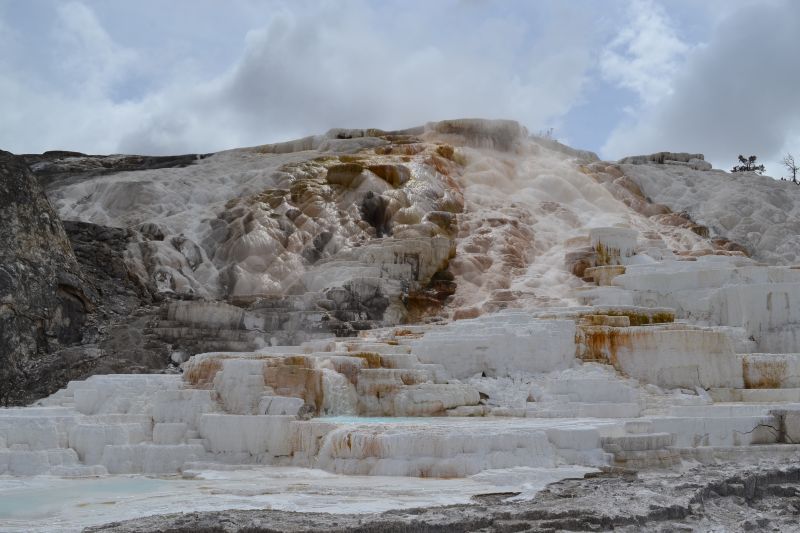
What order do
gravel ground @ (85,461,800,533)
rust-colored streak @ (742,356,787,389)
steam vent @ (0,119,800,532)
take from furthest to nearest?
rust-colored streak @ (742,356,787,389), steam vent @ (0,119,800,532), gravel ground @ (85,461,800,533)

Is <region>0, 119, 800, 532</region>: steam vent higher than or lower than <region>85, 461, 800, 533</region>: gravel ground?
higher

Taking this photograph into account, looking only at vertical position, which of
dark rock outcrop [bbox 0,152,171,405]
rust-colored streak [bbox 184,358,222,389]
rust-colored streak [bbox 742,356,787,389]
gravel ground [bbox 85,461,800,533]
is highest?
dark rock outcrop [bbox 0,152,171,405]

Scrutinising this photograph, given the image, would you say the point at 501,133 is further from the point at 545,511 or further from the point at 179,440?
the point at 545,511

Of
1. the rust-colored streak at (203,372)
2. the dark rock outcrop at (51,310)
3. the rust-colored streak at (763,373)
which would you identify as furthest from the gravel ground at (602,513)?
the dark rock outcrop at (51,310)

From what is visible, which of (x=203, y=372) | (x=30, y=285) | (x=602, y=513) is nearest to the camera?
(x=602, y=513)

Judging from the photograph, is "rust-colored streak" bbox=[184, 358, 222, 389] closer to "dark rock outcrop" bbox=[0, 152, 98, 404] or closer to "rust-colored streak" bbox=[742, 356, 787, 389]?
"dark rock outcrop" bbox=[0, 152, 98, 404]

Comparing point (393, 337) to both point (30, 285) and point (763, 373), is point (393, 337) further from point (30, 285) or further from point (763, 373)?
point (30, 285)

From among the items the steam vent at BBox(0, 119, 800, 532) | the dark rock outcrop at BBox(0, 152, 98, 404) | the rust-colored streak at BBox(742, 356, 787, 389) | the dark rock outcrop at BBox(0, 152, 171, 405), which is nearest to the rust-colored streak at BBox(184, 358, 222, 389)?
the steam vent at BBox(0, 119, 800, 532)

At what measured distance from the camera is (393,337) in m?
19.8

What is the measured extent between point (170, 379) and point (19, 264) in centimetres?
731

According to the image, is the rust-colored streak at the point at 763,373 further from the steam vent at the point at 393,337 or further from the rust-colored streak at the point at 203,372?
the rust-colored streak at the point at 203,372

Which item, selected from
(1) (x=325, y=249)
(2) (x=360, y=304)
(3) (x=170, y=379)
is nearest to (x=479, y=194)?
(1) (x=325, y=249)

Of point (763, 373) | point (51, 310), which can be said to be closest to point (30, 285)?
point (51, 310)

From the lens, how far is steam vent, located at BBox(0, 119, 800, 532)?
36.0 ft
